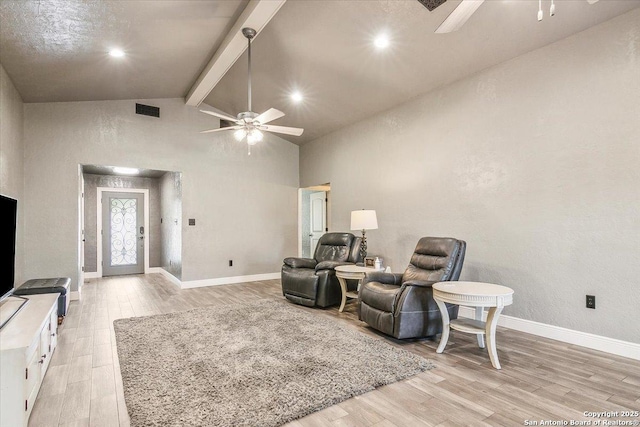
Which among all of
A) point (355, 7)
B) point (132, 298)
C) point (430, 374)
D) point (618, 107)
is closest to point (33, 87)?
point (132, 298)

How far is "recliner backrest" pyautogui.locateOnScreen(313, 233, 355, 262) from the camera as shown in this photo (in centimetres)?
501

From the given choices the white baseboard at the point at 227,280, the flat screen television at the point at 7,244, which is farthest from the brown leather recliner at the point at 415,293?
the white baseboard at the point at 227,280

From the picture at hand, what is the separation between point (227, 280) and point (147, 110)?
3.39 metres

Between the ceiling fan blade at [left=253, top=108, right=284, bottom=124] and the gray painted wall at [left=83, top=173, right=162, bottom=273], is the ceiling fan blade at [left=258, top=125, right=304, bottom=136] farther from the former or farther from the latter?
the gray painted wall at [left=83, top=173, right=162, bottom=273]

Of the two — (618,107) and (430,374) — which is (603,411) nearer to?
(430,374)

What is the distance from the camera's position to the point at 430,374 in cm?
253

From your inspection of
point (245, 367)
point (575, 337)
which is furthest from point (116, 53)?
Answer: point (575, 337)

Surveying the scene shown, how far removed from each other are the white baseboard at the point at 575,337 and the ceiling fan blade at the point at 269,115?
3330mm

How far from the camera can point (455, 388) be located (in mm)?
2314

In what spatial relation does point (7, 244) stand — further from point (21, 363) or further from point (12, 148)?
point (12, 148)

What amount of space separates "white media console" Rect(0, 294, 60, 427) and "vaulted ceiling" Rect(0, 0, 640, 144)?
241 centimetres

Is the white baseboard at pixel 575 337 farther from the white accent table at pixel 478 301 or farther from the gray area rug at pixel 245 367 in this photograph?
the gray area rug at pixel 245 367

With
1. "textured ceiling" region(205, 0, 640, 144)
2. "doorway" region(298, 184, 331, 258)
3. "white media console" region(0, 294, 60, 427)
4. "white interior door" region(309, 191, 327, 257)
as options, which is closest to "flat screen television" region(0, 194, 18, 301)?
"white media console" region(0, 294, 60, 427)

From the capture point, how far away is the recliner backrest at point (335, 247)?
16.4 ft
